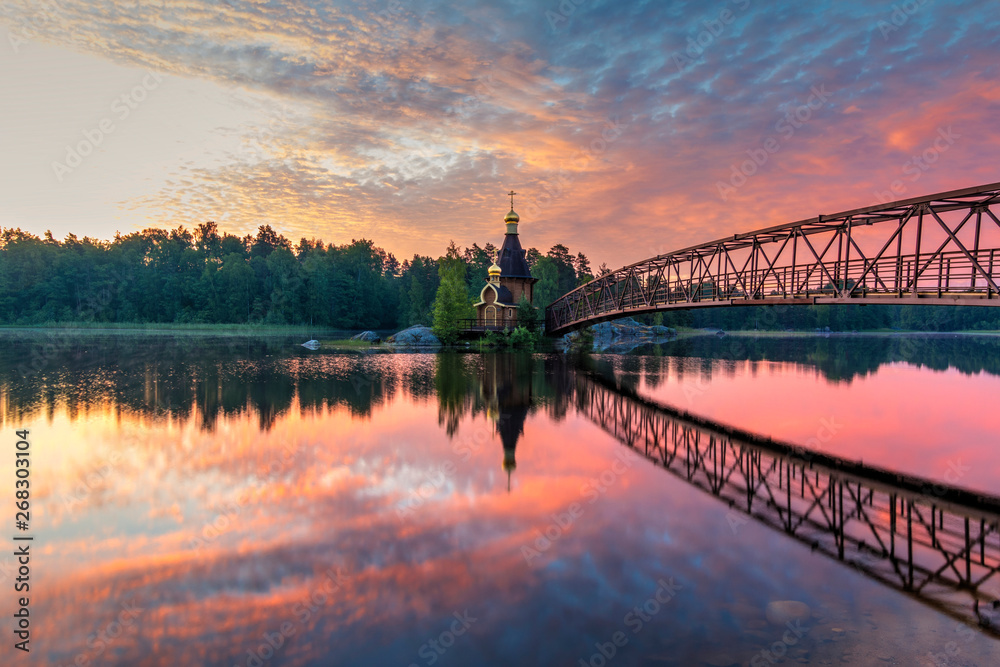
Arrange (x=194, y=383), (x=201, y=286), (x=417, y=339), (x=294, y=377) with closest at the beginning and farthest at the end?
1. (x=194, y=383)
2. (x=294, y=377)
3. (x=417, y=339)
4. (x=201, y=286)

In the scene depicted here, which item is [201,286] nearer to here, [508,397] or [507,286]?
[507,286]

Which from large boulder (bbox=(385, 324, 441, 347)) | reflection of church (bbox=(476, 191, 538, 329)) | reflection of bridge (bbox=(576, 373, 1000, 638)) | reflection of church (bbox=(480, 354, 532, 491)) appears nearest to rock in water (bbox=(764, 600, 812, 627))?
reflection of bridge (bbox=(576, 373, 1000, 638))

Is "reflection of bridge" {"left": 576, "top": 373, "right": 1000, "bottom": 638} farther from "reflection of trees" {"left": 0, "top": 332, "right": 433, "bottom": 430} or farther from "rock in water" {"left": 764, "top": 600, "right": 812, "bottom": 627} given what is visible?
"reflection of trees" {"left": 0, "top": 332, "right": 433, "bottom": 430}

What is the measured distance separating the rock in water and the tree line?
74995 millimetres

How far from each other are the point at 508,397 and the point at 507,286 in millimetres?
34908

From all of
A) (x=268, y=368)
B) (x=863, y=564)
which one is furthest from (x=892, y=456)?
(x=268, y=368)

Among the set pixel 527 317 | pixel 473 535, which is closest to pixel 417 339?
pixel 527 317

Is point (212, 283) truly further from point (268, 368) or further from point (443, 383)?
point (443, 383)

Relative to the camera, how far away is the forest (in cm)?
8919

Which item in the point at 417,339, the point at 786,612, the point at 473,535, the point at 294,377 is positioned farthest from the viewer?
the point at 417,339

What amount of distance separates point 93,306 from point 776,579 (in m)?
122

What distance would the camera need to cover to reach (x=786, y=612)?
6.65 m

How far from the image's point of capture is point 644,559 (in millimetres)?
8062

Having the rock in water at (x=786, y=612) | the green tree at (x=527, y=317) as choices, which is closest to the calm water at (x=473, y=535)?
the rock in water at (x=786, y=612)
